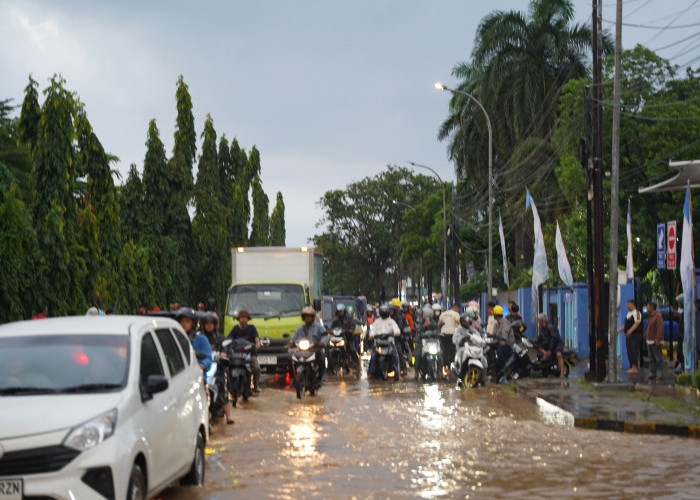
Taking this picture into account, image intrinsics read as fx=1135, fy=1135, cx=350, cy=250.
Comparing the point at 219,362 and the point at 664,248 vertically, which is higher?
the point at 664,248

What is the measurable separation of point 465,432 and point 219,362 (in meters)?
3.92

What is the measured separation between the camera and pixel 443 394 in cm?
2127

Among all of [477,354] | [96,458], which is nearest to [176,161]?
[477,354]

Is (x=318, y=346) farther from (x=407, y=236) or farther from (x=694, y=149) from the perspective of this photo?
(x=407, y=236)

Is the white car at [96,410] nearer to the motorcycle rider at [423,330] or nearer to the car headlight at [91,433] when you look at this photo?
the car headlight at [91,433]

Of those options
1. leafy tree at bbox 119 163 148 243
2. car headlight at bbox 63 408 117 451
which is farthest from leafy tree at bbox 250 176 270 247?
car headlight at bbox 63 408 117 451

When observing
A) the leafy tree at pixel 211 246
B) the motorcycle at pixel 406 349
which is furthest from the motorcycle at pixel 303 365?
the leafy tree at pixel 211 246

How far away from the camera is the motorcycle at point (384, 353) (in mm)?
25094

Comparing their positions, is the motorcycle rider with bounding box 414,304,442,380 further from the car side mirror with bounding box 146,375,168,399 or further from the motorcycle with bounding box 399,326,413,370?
the car side mirror with bounding box 146,375,168,399

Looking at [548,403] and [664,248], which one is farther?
[664,248]

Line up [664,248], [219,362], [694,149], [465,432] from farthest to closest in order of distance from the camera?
[694,149] < [664,248] < [219,362] < [465,432]

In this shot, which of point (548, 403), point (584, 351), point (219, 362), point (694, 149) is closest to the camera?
point (219, 362)

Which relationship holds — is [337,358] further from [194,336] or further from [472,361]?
[194,336]

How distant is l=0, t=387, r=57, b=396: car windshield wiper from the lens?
780 centimetres
